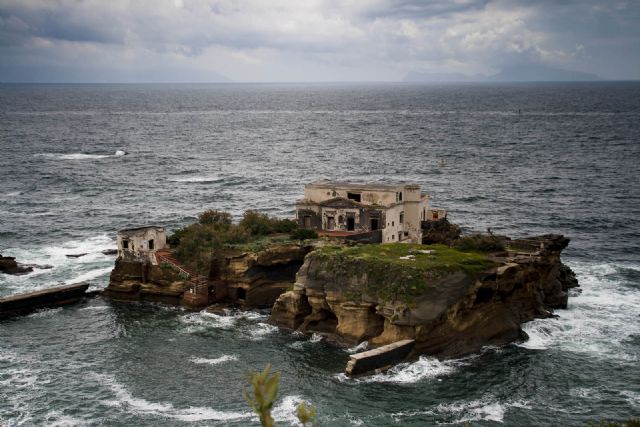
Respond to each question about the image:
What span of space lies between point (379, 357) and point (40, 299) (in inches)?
1289

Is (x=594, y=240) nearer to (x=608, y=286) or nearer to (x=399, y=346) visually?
(x=608, y=286)

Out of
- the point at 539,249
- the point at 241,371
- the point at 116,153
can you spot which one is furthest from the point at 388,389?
the point at 116,153

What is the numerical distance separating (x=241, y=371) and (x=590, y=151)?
136 m

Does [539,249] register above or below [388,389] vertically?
above

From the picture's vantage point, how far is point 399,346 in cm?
5462

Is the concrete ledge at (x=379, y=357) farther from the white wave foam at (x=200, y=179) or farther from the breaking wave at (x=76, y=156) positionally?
the breaking wave at (x=76, y=156)

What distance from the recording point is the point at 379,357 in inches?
2105

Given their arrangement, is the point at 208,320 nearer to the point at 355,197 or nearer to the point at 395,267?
the point at 395,267

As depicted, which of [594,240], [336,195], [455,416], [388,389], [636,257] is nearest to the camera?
[455,416]

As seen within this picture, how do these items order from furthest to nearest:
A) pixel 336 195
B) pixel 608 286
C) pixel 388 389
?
pixel 336 195 < pixel 608 286 < pixel 388 389

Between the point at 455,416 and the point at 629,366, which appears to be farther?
the point at 629,366

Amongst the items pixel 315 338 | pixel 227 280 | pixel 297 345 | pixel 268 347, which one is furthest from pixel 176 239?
pixel 297 345

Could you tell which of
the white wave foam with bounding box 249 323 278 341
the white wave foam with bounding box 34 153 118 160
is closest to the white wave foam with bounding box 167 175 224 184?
the white wave foam with bounding box 34 153 118 160

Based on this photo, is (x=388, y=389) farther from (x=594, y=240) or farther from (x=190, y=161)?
(x=190, y=161)
